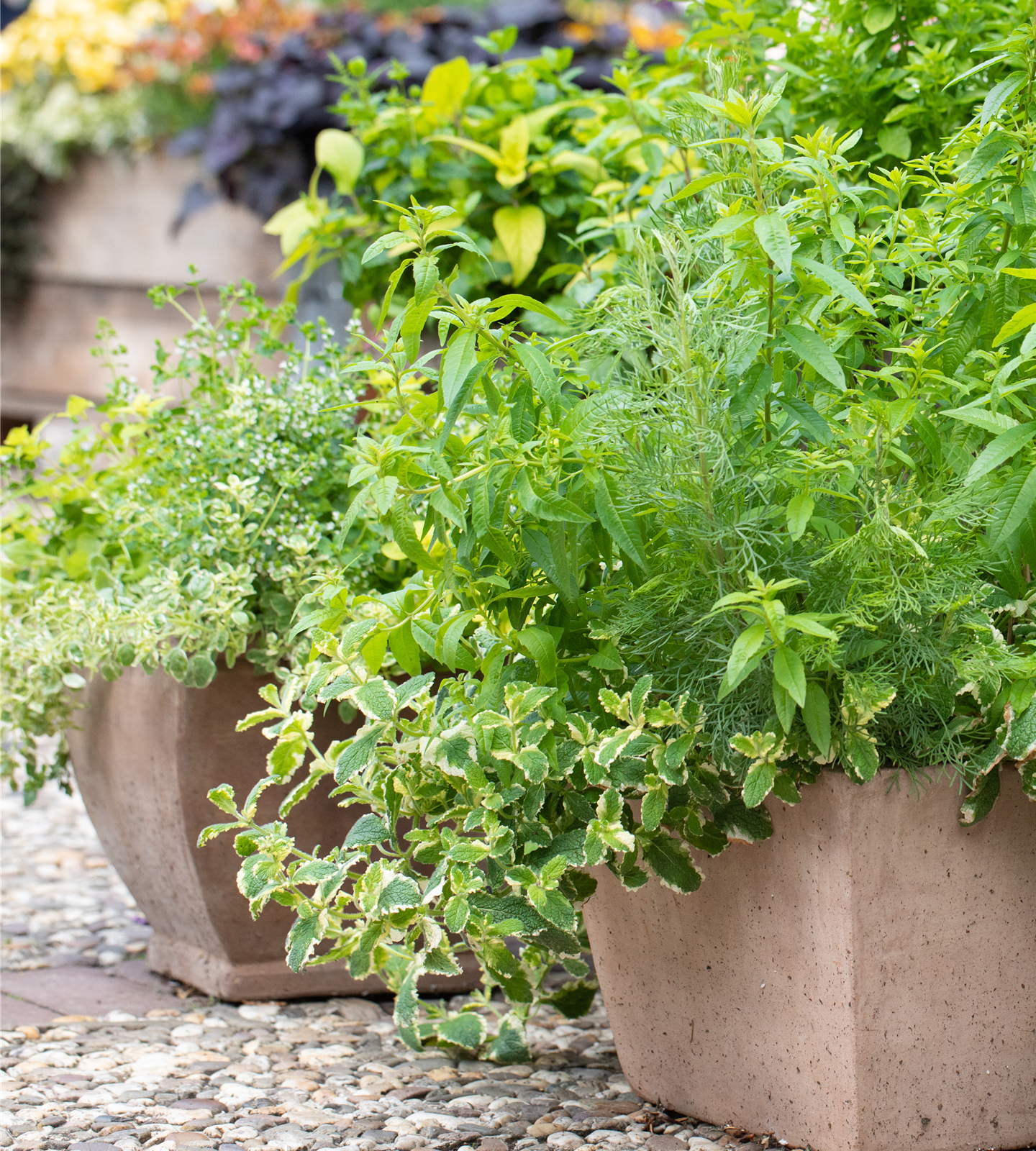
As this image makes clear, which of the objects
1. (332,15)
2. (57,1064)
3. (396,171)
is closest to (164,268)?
(332,15)

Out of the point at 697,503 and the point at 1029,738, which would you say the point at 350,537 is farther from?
the point at 1029,738

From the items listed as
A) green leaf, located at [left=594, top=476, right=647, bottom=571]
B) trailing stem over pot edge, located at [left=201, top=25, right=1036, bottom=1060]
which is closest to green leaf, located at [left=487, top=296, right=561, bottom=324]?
trailing stem over pot edge, located at [left=201, top=25, right=1036, bottom=1060]

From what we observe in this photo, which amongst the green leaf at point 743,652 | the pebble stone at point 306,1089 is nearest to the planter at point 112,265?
the pebble stone at point 306,1089

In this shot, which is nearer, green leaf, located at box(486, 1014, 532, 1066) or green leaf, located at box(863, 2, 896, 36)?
green leaf, located at box(486, 1014, 532, 1066)

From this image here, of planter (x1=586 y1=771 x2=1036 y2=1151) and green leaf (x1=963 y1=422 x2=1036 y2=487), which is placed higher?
green leaf (x1=963 y1=422 x2=1036 y2=487)

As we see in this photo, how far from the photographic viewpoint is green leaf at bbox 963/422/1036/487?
0.99m

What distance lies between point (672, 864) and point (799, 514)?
403 millimetres

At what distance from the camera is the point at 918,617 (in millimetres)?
1102

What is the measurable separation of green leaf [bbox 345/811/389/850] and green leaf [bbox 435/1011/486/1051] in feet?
0.87

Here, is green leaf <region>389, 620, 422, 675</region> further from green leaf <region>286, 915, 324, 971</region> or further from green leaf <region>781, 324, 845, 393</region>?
green leaf <region>781, 324, 845, 393</region>

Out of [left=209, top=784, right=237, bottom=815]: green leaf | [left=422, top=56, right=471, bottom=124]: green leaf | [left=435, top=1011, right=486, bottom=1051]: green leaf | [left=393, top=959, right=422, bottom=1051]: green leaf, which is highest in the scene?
[left=422, top=56, right=471, bottom=124]: green leaf

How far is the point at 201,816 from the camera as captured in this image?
171cm

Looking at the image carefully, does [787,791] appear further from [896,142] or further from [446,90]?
[446,90]

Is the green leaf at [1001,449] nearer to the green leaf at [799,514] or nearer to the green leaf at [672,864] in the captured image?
the green leaf at [799,514]
